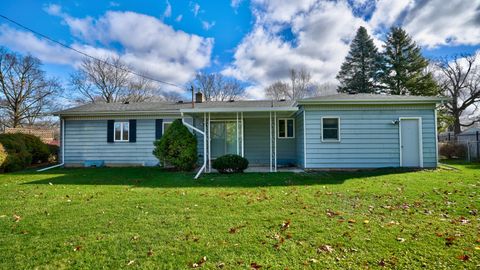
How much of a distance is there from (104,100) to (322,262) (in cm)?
3365

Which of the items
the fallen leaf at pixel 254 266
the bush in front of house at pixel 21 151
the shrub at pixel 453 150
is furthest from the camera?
the shrub at pixel 453 150

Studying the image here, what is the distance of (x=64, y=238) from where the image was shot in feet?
11.4

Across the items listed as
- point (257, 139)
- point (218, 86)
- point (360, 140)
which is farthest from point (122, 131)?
point (218, 86)

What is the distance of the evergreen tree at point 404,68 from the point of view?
24406 millimetres

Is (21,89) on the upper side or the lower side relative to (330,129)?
upper

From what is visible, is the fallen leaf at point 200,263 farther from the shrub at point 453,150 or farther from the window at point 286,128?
the shrub at point 453,150

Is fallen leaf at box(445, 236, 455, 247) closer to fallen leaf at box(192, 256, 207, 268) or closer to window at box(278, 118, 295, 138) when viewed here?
fallen leaf at box(192, 256, 207, 268)

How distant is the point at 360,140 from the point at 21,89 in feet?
108

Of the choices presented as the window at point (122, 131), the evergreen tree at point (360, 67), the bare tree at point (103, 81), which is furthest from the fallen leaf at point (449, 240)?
the bare tree at point (103, 81)

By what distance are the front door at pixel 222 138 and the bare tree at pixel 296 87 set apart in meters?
21.8

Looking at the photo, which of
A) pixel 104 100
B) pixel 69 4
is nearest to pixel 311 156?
pixel 69 4

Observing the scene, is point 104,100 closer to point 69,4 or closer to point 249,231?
point 69,4

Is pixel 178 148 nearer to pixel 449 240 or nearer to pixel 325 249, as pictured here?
pixel 325 249

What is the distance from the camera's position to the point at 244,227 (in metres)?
3.83
